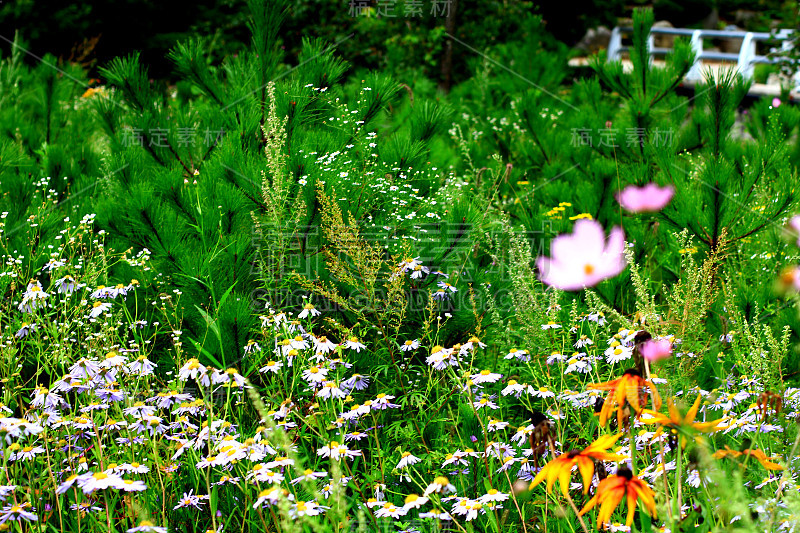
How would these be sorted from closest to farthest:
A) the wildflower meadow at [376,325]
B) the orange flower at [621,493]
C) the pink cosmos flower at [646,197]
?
the orange flower at [621,493] → the wildflower meadow at [376,325] → the pink cosmos flower at [646,197]

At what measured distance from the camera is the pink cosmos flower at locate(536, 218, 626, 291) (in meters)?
2.43

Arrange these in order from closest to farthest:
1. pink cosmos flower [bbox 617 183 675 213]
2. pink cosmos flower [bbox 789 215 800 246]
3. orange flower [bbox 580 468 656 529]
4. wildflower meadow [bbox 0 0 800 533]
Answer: orange flower [bbox 580 468 656 529] < wildflower meadow [bbox 0 0 800 533] < pink cosmos flower [bbox 789 215 800 246] < pink cosmos flower [bbox 617 183 675 213]

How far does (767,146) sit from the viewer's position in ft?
9.98

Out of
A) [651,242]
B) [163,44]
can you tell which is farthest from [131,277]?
[163,44]

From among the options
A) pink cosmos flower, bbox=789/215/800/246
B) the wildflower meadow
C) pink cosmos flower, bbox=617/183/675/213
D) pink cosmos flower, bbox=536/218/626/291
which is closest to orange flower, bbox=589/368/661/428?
the wildflower meadow

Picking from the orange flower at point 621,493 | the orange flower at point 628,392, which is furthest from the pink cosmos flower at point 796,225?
the orange flower at point 621,493

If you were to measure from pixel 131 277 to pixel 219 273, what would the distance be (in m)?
0.35

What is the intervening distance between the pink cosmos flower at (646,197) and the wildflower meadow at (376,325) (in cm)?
2

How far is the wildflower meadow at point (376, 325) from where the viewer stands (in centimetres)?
170

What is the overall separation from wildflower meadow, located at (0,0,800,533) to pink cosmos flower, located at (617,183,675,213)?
0.02 m

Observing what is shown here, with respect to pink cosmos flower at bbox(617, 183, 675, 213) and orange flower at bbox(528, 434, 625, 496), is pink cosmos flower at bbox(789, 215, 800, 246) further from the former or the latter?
orange flower at bbox(528, 434, 625, 496)

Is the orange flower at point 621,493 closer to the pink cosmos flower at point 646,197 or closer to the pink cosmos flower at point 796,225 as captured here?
the pink cosmos flower at point 796,225

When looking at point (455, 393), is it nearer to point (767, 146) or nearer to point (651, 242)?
point (651, 242)

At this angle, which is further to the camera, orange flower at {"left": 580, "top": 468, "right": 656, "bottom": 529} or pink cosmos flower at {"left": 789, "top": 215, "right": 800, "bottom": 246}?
pink cosmos flower at {"left": 789, "top": 215, "right": 800, "bottom": 246}
